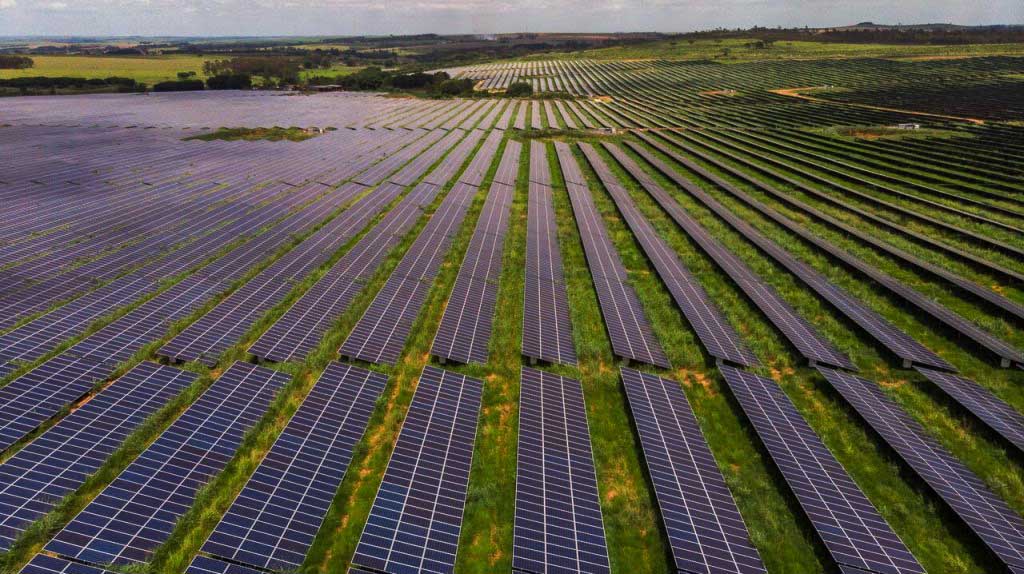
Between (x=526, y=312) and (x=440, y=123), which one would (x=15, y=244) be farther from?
(x=440, y=123)

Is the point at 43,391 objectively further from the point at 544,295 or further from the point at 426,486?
the point at 544,295

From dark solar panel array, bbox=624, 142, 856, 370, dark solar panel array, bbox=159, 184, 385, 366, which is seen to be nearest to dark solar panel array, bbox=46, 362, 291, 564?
dark solar panel array, bbox=159, 184, 385, 366

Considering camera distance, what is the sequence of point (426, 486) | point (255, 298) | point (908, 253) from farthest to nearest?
point (908, 253), point (255, 298), point (426, 486)

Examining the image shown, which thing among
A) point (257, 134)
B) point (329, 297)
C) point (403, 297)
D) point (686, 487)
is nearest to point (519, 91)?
point (257, 134)

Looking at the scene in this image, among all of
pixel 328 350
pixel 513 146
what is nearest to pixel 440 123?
pixel 513 146

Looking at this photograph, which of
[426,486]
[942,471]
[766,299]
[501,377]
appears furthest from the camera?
[766,299]

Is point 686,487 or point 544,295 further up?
point 544,295

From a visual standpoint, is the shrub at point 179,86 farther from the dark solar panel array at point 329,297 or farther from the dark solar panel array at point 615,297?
the dark solar panel array at point 615,297
